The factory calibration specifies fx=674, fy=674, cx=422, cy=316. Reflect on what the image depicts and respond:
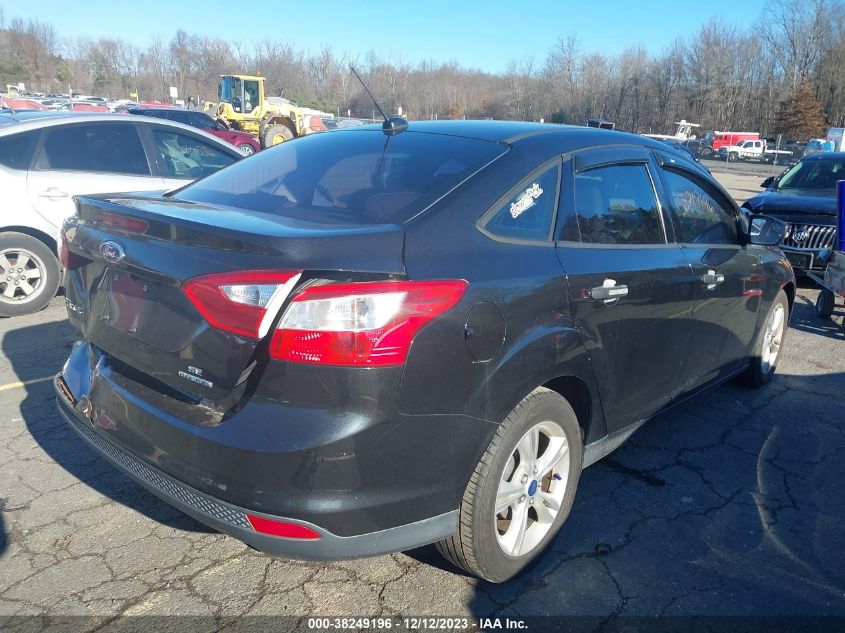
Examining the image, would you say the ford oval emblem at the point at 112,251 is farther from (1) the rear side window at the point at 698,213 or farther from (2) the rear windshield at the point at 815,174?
(2) the rear windshield at the point at 815,174

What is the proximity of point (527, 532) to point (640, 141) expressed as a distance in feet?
6.81

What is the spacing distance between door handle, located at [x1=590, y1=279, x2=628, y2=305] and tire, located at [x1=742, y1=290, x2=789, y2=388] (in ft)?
7.15

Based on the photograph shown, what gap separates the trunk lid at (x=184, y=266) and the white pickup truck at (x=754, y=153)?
46.3 metres

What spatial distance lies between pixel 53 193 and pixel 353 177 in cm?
446

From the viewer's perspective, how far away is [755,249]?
446 cm

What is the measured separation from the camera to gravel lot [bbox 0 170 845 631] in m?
2.52

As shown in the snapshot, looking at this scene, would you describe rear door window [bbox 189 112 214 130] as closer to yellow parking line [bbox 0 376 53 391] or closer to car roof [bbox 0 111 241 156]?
car roof [bbox 0 111 241 156]

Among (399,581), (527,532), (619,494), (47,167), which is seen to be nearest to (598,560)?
(527,532)

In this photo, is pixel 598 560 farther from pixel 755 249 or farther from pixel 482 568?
pixel 755 249

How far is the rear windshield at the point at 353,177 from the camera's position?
2607 millimetres

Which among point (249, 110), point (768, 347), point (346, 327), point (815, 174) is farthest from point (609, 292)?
point (249, 110)

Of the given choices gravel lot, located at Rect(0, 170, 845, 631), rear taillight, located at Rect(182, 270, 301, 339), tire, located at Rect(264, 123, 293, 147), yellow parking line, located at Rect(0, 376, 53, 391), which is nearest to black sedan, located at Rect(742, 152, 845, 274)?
gravel lot, located at Rect(0, 170, 845, 631)

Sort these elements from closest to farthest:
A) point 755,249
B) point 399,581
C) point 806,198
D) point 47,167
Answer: point 399,581
point 755,249
point 47,167
point 806,198

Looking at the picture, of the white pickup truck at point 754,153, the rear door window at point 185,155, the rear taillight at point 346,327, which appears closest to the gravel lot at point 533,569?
the rear taillight at point 346,327
